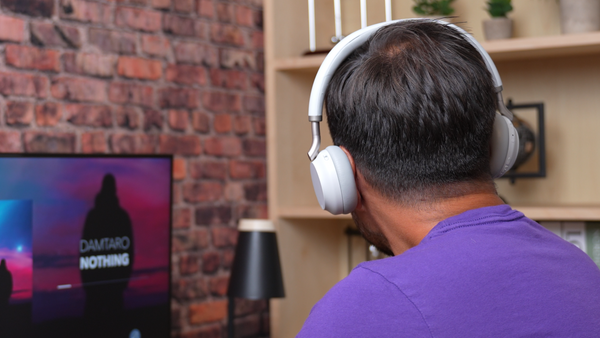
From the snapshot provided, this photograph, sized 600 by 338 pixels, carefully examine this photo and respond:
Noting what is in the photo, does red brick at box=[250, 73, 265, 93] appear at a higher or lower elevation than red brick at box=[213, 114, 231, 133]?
higher

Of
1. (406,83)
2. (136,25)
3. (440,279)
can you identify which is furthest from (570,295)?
(136,25)

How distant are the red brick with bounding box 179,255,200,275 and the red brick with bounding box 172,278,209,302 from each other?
0.03 metres

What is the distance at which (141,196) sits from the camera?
5.28 ft

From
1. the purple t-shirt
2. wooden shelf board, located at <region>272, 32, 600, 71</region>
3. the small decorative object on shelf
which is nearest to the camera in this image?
the purple t-shirt

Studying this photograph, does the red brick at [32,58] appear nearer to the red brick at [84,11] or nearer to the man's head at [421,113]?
the red brick at [84,11]

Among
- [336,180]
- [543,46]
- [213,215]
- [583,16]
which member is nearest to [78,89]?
[213,215]

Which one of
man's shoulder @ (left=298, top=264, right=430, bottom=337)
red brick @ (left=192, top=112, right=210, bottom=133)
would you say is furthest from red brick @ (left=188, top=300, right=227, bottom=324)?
man's shoulder @ (left=298, top=264, right=430, bottom=337)

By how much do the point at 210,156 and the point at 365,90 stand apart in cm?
157

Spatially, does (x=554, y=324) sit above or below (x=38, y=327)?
above

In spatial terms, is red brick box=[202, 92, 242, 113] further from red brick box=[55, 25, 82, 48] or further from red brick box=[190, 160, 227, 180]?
red brick box=[55, 25, 82, 48]

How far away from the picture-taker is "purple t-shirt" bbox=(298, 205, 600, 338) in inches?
24.0

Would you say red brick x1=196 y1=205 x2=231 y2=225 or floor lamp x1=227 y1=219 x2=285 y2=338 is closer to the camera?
floor lamp x1=227 y1=219 x2=285 y2=338

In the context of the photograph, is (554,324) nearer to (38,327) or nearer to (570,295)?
(570,295)

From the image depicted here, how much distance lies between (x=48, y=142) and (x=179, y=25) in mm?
668
